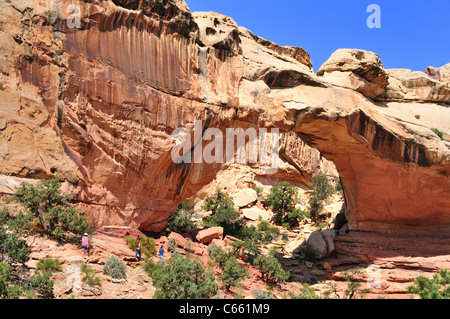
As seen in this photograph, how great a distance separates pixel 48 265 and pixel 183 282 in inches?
137

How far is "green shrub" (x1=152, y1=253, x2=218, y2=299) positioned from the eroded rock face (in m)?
4.29

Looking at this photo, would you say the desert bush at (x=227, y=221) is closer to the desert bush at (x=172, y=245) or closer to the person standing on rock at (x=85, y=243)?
the desert bush at (x=172, y=245)

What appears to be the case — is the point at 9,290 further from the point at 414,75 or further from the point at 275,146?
the point at 275,146

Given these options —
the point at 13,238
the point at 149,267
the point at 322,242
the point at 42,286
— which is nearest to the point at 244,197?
the point at 322,242

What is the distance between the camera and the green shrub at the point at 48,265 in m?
10.5

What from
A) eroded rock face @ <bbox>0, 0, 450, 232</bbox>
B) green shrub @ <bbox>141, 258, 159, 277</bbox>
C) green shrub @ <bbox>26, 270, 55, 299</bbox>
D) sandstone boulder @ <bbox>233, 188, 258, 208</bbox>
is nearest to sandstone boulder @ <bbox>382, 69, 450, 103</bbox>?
eroded rock face @ <bbox>0, 0, 450, 232</bbox>

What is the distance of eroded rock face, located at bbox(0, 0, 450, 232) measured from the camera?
12922 mm

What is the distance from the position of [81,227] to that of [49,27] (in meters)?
6.45

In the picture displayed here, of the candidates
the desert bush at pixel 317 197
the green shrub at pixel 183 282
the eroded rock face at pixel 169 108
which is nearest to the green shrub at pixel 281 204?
the desert bush at pixel 317 197

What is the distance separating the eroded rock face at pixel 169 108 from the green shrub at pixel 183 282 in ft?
14.1

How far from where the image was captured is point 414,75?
79.7 feet

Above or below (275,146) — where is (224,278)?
below
